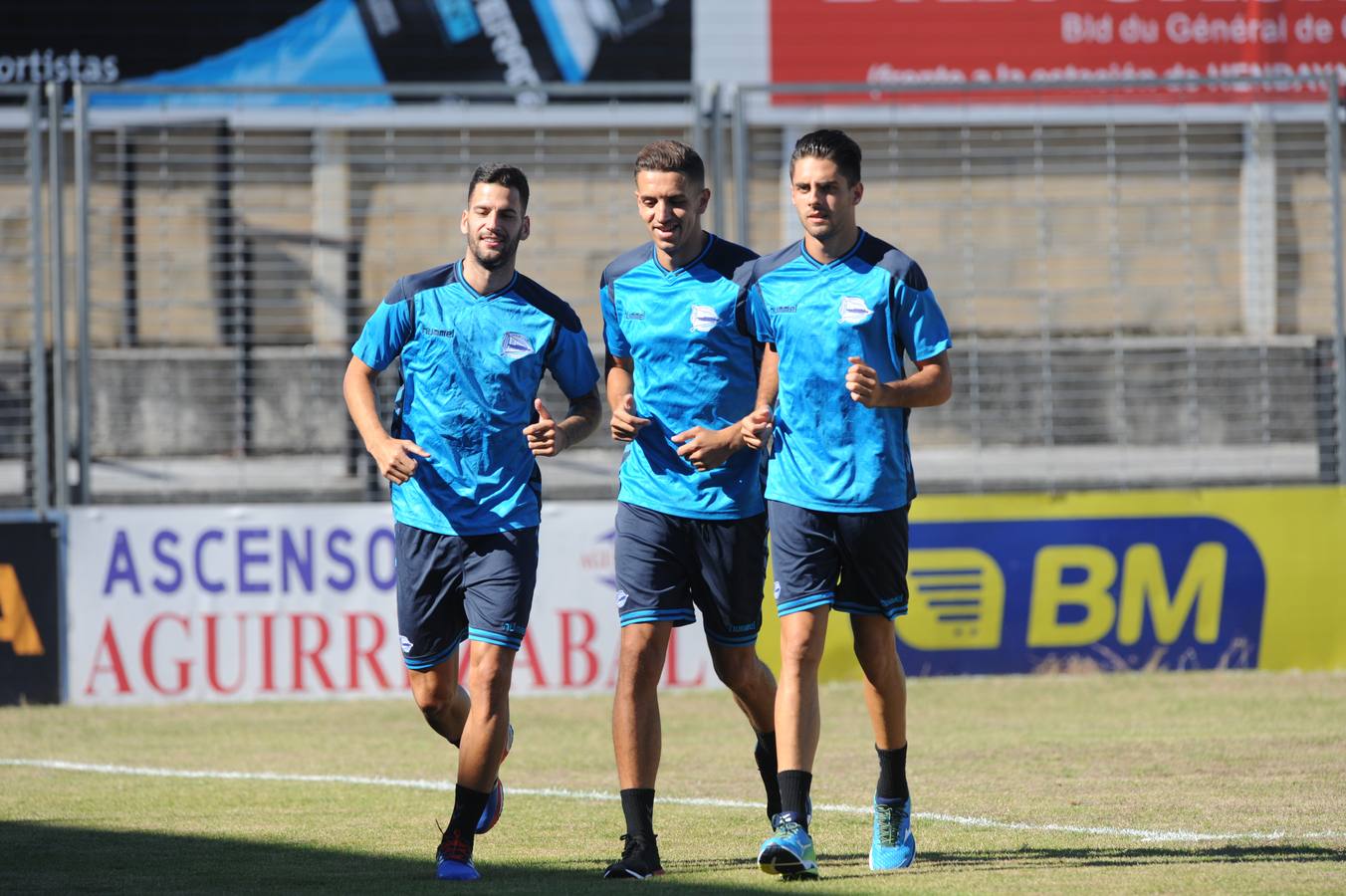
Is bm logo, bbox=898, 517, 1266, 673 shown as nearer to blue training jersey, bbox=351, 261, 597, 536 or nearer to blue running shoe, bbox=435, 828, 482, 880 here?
blue training jersey, bbox=351, 261, 597, 536

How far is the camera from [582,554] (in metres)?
10.7

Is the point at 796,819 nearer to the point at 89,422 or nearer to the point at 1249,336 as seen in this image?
the point at 89,422

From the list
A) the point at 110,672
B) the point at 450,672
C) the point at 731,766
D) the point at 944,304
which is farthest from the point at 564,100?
the point at 450,672

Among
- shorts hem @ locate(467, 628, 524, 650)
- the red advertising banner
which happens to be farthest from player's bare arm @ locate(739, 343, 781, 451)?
the red advertising banner

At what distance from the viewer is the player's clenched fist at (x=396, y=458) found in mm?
5812

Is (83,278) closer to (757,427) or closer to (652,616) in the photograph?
(652,616)

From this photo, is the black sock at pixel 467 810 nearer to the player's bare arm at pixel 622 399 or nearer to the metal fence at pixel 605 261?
the player's bare arm at pixel 622 399

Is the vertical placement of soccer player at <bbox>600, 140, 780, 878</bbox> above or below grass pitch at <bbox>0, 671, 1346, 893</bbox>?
above

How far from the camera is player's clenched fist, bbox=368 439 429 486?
5.81 m

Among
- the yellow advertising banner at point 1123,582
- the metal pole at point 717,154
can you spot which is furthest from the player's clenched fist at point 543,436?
the metal pole at point 717,154

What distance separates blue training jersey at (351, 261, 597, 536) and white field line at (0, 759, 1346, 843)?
1.88 m

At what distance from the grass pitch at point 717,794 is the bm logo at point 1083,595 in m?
0.20

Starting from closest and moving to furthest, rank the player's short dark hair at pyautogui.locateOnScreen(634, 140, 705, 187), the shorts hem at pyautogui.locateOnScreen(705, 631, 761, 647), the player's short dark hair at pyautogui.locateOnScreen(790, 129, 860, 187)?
the player's short dark hair at pyautogui.locateOnScreen(790, 129, 860, 187), the player's short dark hair at pyautogui.locateOnScreen(634, 140, 705, 187), the shorts hem at pyautogui.locateOnScreen(705, 631, 761, 647)

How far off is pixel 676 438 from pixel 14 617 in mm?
5949
